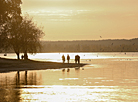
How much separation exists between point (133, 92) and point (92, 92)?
237 cm

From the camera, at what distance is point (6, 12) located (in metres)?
55.5

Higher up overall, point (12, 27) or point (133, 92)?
point (12, 27)

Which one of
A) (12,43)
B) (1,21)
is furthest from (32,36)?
(1,21)

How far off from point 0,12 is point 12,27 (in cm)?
828

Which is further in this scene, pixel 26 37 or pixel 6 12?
pixel 26 37

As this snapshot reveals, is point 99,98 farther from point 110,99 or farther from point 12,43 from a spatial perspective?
point 12,43

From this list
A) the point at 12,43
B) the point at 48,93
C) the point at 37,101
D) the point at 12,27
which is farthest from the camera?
the point at 12,43

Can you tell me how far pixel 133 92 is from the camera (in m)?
19.1

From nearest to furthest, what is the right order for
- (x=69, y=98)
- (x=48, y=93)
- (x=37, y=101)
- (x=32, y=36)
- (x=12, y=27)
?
1. (x=37, y=101)
2. (x=69, y=98)
3. (x=48, y=93)
4. (x=12, y=27)
5. (x=32, y=36)

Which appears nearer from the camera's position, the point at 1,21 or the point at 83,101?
the point at 83,101

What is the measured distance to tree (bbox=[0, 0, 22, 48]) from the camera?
52.9m

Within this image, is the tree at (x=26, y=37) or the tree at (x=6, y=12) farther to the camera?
the tree at (x=26, y=37)

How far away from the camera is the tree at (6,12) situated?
52.9 meters

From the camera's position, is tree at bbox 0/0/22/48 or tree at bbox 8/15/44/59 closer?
tree at bbox 0/0/22/48
